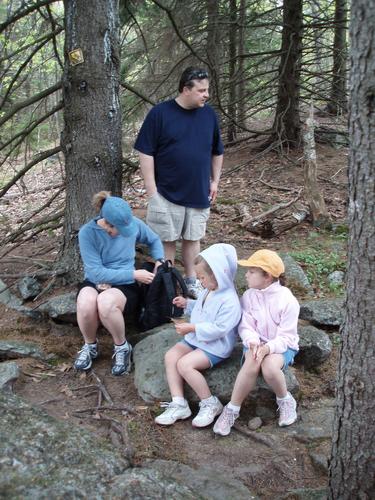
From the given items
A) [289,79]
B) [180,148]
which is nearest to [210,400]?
[180,148]

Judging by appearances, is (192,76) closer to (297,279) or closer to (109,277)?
(109,277)

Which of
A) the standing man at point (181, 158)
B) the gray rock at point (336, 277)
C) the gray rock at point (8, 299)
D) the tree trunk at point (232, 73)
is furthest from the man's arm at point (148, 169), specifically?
the tree trunk at point (232, 73)

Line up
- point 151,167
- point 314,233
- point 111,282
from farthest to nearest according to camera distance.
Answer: point 314,233 < point 151,167 < point 111,282

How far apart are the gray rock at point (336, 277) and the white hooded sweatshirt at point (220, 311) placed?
88.2 inches

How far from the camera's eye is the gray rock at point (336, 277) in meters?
5.54

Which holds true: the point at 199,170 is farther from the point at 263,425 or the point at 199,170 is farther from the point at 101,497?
the point at 101,497

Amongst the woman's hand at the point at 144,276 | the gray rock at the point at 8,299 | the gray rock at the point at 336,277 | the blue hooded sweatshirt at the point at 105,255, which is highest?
the blue hooded sweatshirt at the point at 105,255

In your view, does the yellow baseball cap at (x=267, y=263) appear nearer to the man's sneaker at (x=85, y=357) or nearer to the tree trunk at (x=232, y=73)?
the man's sneaker at (x=85, y=357)

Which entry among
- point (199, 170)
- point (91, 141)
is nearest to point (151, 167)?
point (199, 170)

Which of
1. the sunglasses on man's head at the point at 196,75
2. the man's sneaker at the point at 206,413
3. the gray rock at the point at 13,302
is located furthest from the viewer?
the gray rock at the point at 13,302

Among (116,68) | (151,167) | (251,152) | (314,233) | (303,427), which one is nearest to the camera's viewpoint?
(303,427)

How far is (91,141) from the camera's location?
4.89 meters

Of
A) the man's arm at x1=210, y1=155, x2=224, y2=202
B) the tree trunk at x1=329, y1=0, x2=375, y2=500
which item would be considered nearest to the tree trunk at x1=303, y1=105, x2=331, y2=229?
the man's arm at x1=210, y1=155, x2=224, y2=202

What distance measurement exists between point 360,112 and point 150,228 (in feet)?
9.67
